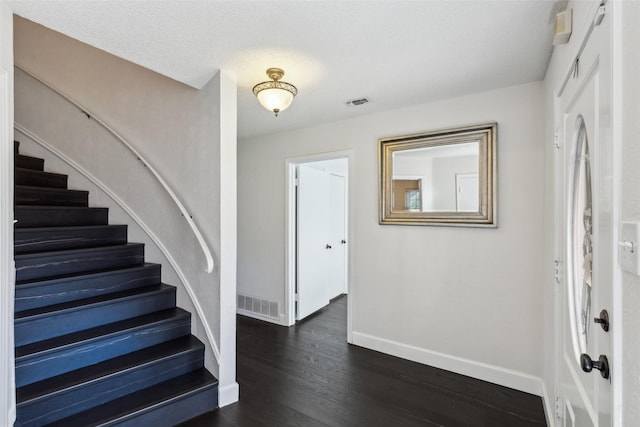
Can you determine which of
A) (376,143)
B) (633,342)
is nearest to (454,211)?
(376,143)

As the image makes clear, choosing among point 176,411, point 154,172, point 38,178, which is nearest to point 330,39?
point 154,172

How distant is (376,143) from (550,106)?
138cm

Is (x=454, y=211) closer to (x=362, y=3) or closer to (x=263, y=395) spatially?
(x=362, y=3)

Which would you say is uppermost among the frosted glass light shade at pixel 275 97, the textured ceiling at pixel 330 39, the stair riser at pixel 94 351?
the textured ceiling at pixel 330 39

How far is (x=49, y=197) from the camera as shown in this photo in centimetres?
292

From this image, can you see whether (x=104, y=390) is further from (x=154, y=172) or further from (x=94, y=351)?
(x=154, y=172)

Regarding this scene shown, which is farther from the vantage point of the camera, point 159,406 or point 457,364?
point 457,364

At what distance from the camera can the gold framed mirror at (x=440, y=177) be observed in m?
2.46

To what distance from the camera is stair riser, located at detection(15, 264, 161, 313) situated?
2.01 m

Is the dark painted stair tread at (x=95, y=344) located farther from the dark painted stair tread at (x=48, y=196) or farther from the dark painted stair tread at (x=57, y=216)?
the dark painted stair tread at (x=48, y=196)

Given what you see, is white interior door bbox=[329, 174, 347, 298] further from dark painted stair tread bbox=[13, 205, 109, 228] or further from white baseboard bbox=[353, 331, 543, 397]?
dark painted stair tread bbox=[13, 205, 109, 228]

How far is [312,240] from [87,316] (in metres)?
2.48

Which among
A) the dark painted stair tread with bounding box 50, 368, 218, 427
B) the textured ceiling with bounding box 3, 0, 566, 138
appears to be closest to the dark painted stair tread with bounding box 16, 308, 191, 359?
the dark painted stair tread with bounding box 50, 368, 218, 427

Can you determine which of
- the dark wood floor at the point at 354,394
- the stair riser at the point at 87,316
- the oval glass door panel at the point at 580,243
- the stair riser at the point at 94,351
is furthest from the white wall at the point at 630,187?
the stair riser at the point at 87,316
